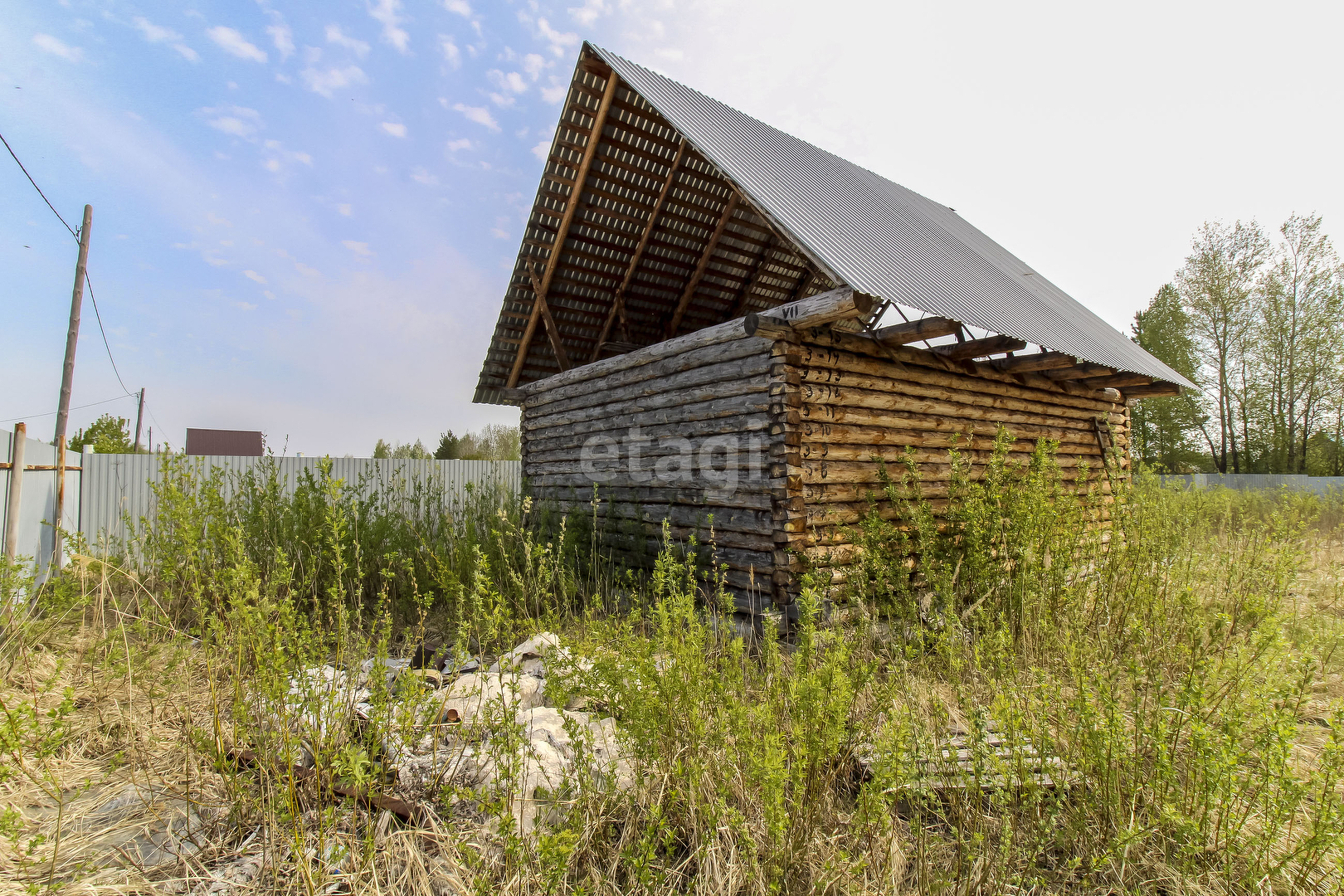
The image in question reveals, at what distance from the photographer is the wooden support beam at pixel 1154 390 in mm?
9062

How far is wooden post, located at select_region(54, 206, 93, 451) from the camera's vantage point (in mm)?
11344

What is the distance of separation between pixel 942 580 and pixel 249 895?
442 centimetres

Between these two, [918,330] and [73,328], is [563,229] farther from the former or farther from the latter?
[73,328]

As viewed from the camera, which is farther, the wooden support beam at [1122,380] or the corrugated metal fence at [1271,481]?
the corrugated metal fence at [1271,481]

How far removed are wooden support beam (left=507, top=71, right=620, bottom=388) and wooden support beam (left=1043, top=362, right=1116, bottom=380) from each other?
6.02m

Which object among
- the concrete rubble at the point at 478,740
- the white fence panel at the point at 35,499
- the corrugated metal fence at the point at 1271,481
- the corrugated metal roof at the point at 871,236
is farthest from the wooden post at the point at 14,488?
the corrugated metal fence at the point at 1271,481

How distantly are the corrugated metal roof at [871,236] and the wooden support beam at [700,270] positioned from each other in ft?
2.91

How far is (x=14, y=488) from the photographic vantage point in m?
5.79

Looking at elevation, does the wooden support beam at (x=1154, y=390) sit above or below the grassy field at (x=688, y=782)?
above

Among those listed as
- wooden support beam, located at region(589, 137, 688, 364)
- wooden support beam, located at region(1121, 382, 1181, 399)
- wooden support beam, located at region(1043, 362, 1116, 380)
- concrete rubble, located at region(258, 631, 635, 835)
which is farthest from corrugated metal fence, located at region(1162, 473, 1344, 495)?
concrete rubble, located at region(258, 631, 635, 835)

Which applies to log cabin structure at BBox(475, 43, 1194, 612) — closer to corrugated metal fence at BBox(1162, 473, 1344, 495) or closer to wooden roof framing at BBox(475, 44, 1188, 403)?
wooden roof framing at BBox(475, 44, 1188, 403)

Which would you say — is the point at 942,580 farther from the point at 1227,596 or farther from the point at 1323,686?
the point at 1323,686

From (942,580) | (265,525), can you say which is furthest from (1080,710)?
(265,525)

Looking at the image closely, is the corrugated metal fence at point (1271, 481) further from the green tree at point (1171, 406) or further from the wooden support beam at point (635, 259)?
the wooden support beam at point (635, 259)
